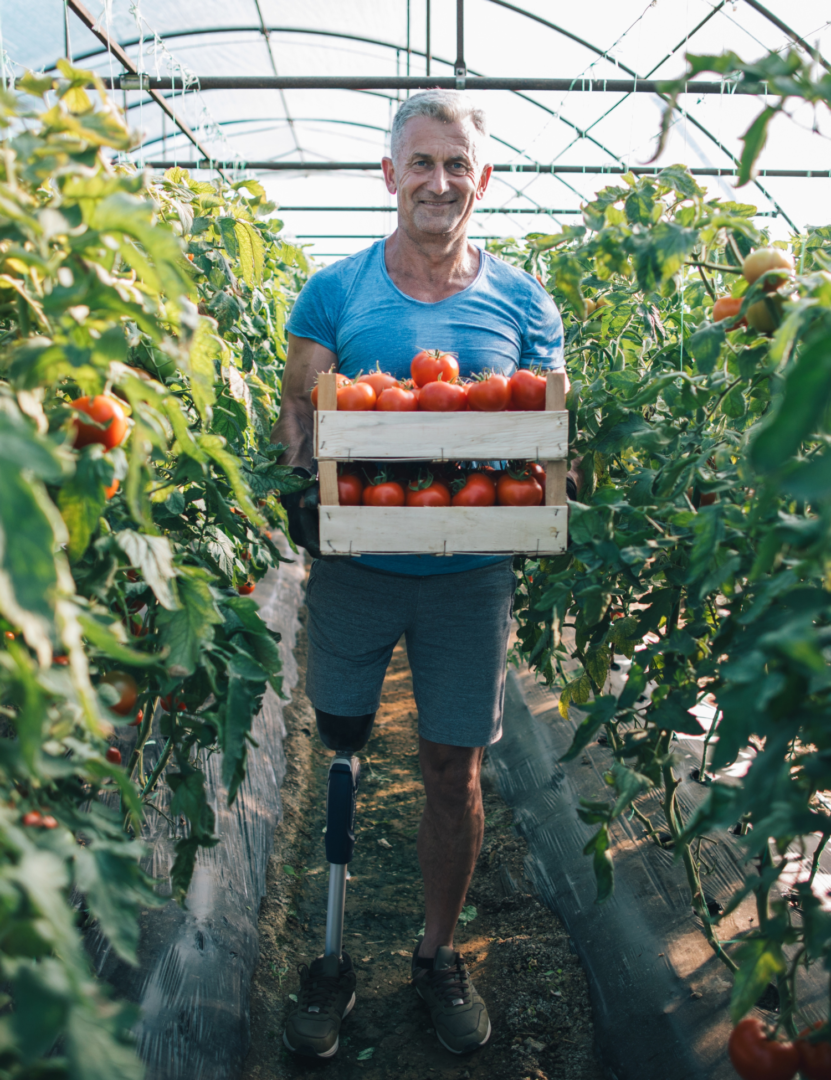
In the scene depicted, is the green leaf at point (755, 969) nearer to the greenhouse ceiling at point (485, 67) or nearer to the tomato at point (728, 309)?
the tomato at point (728, 309)

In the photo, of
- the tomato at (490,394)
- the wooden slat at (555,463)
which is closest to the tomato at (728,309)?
the wooden slat at (555,463)

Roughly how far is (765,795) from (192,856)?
0.79 m

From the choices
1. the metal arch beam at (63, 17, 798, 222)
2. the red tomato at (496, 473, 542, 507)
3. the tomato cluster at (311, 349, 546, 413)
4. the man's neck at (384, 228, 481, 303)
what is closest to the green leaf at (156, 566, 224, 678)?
the tomato cluster at (311, 349, 546, 413)

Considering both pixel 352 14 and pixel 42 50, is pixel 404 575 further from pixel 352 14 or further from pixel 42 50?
pixel 352 14

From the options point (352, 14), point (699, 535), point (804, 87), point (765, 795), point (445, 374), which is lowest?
point (765, 795)

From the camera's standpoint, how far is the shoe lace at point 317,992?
6.08 feet

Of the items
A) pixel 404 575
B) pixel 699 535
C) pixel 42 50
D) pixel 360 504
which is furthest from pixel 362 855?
pixel 42 50

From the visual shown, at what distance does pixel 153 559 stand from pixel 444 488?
2.18 ft

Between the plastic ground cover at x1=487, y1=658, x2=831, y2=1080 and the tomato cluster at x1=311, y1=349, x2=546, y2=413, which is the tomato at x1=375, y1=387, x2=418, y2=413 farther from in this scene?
the plastic ground cover at x1=487, y1=658, x2=831, y2=1080

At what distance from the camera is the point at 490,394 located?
1547mm

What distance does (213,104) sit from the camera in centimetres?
815

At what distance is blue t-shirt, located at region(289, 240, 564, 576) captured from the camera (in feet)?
6.04

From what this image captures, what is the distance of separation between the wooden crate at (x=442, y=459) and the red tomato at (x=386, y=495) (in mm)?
46

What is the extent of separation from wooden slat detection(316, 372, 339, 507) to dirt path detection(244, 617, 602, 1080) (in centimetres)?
124
